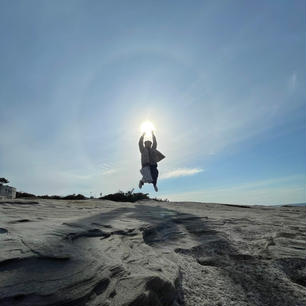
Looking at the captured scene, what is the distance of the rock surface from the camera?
170 centimetres

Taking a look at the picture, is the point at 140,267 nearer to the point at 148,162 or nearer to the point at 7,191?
the point at 148,162

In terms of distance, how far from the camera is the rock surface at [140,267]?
170 cm

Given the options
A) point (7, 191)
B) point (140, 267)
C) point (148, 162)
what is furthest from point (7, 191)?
point (140, 267)

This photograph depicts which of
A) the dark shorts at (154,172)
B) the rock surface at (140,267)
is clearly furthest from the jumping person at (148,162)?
the rock surface at (140,267)

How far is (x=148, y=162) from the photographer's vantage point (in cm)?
1054

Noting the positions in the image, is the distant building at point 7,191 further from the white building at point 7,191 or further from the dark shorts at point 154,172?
the dark shorts at point 154,172

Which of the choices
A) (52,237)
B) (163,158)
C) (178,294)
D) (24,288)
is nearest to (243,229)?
(178,294)

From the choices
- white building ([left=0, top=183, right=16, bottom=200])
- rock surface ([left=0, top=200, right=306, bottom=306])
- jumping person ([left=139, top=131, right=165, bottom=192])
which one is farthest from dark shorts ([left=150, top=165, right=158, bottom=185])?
rock surface ([left=0, top=200, right=306, bottom=306])

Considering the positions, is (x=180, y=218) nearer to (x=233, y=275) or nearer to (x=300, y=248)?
(x=300, y=248)

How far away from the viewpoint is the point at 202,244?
11.3 feet

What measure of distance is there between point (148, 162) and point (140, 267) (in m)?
8.32

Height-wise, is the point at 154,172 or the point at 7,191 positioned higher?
the point at 154,172

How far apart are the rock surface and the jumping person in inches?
264

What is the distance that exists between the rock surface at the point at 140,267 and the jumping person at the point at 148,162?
6.71 meters
